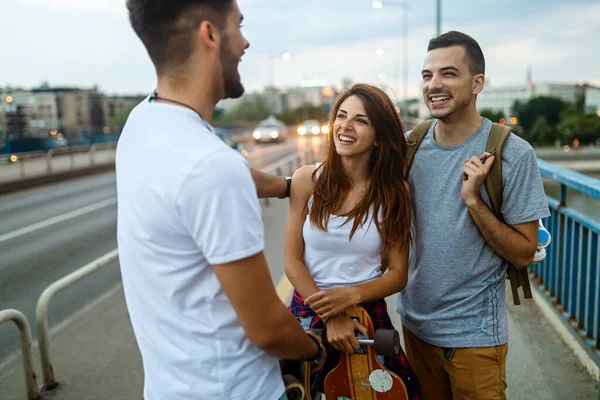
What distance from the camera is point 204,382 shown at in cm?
153

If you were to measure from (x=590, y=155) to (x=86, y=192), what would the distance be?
49.0 ft

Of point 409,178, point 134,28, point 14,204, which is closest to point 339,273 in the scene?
point 409,178

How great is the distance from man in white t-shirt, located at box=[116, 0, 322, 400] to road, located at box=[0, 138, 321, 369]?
14.7 ft

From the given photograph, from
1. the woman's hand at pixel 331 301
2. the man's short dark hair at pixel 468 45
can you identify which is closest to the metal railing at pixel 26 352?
the woman's hand at pixel 331 301

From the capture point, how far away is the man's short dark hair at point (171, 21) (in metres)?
1.49

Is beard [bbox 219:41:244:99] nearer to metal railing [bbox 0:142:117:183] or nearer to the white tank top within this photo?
the white tank top

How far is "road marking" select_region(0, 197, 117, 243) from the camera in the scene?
37.2 ft

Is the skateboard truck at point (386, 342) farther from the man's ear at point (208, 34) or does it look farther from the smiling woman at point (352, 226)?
the man's ear at point (208, 34)

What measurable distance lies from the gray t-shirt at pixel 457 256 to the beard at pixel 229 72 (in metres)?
1.19

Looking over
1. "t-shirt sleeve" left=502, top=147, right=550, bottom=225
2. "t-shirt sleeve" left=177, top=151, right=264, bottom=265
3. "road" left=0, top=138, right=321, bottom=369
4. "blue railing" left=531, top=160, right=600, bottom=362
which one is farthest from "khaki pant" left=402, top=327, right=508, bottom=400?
"road" left=0, top=138, right=321, bottom=369

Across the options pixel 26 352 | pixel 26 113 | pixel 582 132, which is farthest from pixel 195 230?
pixel 26 113

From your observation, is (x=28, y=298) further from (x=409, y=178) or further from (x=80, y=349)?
(x=409, y=178)

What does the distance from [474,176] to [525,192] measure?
229 millimetres

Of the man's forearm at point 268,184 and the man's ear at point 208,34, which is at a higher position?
the man's ear at point 208,34
